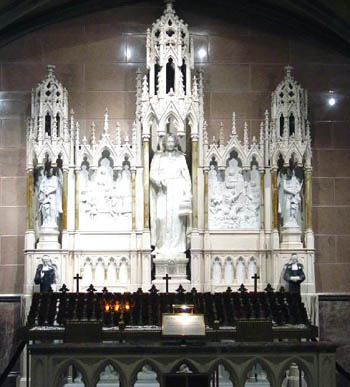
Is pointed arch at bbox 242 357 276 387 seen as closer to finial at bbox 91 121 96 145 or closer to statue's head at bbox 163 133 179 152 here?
statue's head at bbox 163 133 179 152

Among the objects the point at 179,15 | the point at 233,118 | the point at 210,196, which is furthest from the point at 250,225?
the point at 179,15

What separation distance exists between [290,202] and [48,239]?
4005mm

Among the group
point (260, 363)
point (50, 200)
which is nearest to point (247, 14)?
point (50, 200)

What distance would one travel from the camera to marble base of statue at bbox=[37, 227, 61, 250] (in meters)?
13.8

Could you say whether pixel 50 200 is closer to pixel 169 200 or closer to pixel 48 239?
pixel 48 239

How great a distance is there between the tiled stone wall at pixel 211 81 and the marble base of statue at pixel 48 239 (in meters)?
0.85

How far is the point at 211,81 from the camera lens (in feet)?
49.3

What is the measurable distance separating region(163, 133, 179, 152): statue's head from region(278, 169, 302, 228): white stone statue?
6.20 feet

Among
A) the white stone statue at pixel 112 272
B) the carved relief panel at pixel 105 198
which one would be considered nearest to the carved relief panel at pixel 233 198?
the carved relief panel at pixel 105 198

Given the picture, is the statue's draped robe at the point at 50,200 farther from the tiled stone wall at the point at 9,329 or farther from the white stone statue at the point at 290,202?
the white stone statue at the point at 290,202

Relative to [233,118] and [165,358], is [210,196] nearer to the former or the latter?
[233,118]

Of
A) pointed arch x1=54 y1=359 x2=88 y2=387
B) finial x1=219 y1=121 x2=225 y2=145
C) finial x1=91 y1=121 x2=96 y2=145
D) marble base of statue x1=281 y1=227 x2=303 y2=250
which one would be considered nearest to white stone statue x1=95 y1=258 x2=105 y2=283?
finial x1=91 y1=121 x2=96 y2=145

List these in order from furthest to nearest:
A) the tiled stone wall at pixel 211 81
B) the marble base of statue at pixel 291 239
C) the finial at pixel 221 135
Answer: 1. the tiled stone wall at pixel 211 81
2. the finial at pixel 221 135
3. the marble base of statue at pixel 291 239

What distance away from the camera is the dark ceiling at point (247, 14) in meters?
14.3
